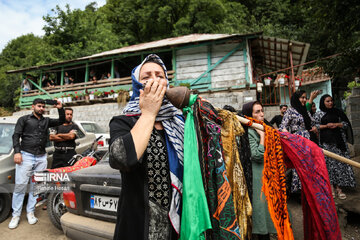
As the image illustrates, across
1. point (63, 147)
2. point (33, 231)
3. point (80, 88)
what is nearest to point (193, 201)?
Answer: point (33, 231)

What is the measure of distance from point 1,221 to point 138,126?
4563 millimetres

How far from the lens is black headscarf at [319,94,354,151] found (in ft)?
13.7

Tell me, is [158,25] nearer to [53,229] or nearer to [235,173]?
[53,229]

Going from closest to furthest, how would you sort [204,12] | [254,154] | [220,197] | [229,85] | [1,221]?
[220,197] → [254,154] → [1,221] → [229,85] → [204,12]

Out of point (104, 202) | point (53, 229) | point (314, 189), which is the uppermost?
point (314, 189)

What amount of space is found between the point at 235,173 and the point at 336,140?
13.4ft

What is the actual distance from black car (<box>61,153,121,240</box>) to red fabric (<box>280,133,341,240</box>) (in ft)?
5.77

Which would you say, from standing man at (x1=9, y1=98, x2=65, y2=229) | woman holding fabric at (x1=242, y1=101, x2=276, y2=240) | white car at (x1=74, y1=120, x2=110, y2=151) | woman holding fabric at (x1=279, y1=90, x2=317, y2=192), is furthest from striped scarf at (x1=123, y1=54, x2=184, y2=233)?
white car at (x1=74, y1=120, x2=110, y2=151)

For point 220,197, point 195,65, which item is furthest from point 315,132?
point 195,65

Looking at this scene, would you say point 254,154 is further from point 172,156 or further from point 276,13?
point 276,13

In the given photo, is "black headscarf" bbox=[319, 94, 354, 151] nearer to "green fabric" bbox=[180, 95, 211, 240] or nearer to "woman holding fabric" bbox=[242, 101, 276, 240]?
"woman holding fabric" bbox=[242, 101, 276, 240]

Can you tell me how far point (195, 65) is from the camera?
1159 cm

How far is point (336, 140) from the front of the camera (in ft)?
13.7

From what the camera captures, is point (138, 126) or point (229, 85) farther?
point (229, 85)
